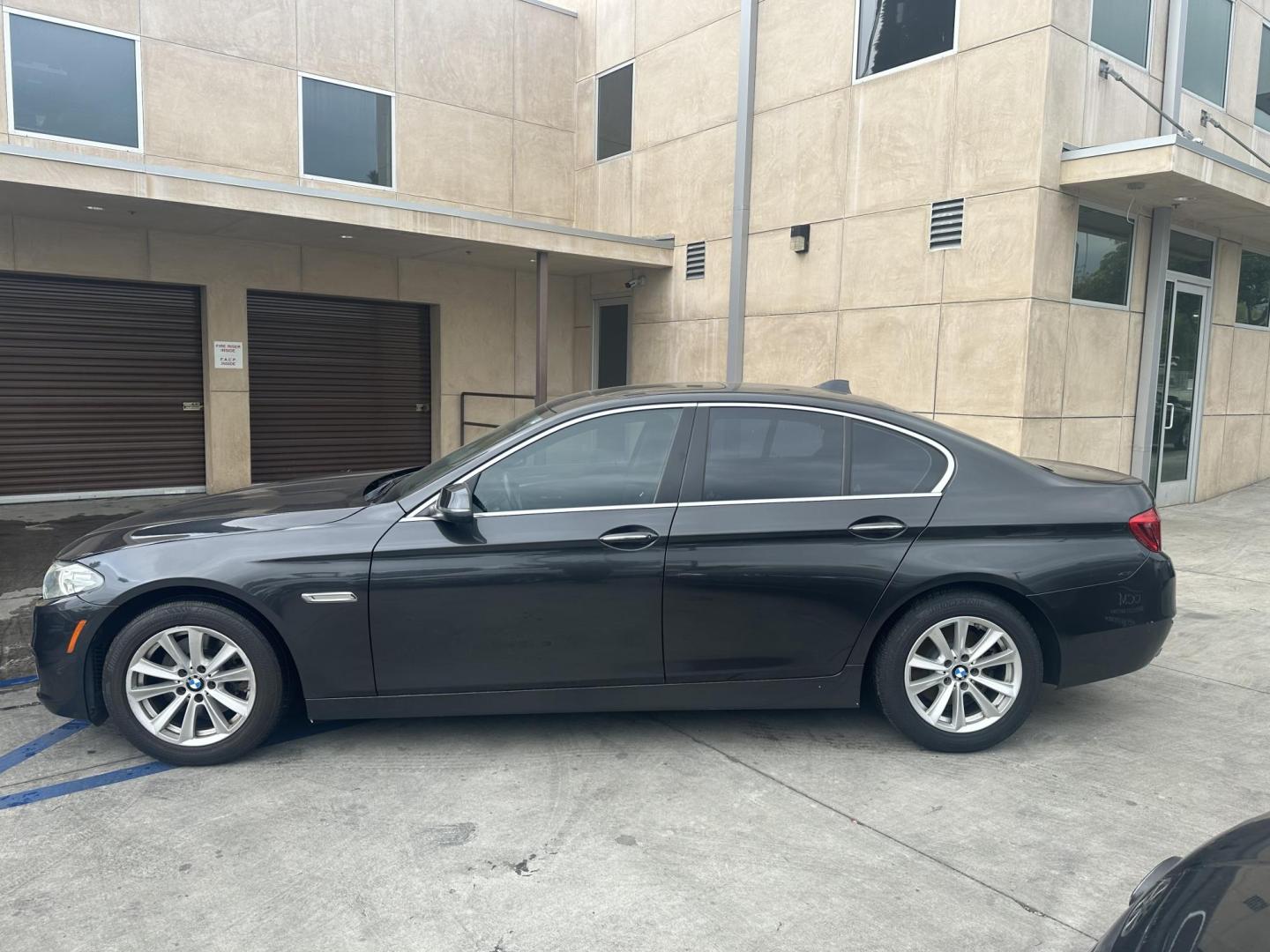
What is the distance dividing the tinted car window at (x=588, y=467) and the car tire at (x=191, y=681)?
44.4 inches

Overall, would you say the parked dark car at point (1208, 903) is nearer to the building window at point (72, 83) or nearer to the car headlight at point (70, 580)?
the car headlight at point (70, 580)

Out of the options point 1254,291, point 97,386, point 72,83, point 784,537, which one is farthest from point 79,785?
point 1254,291

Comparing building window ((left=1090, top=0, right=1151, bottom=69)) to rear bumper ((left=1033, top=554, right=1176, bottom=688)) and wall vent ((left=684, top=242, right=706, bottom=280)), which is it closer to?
wall vent ((left=684, top=242, right=706, bottom=280))

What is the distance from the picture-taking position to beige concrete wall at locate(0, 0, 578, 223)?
10.7m

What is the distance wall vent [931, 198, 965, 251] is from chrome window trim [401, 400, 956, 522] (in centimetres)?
595

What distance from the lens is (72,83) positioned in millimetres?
10227

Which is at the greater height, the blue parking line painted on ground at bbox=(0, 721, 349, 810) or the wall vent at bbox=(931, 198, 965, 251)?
the wall vent at bbox=(931, 198, 965, 251)

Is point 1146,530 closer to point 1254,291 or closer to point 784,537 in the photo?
point 784,537

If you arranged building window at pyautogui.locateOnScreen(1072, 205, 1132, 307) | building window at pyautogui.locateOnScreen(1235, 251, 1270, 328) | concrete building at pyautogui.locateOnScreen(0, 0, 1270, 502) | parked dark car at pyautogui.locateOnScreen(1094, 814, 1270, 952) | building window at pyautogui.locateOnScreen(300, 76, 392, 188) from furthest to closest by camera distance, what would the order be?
building window at pyautogui.locateOnScreen(300, 76, 392, 188) < building window at pyautogui.locateOnScreen(1235, 251, 1270, 328) < building window at pyautogui.locateOnScreen(1072, 205, 1132, 307) < concrete building at pyautogui.locateOnScreen(0, 0, 1270, 502) < parked dark car at pyautogui.locateOnScreen(1094, 814, 1270, 952)

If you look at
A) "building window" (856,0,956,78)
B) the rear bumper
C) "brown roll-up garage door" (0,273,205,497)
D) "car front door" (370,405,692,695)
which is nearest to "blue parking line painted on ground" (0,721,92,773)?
"car front door" (370,405,692,695)

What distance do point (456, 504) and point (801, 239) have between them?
804 cm

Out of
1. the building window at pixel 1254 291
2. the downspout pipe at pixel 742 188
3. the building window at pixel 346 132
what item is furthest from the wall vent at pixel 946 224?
the building window at pixel 346 132

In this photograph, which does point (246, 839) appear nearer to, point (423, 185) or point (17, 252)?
point (17, 252)

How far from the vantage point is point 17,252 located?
1012cm
